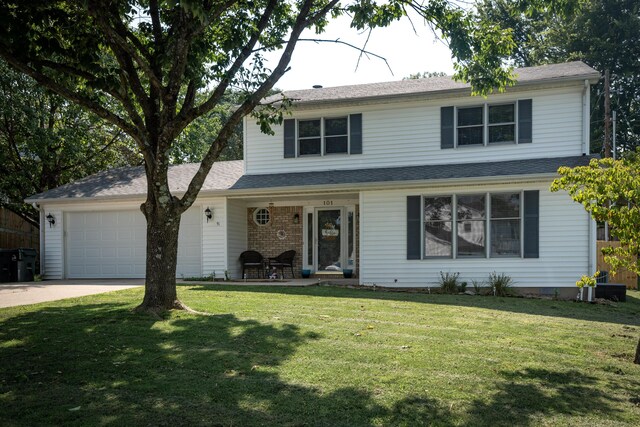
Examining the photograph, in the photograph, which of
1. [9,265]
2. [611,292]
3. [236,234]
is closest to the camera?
[611,292]

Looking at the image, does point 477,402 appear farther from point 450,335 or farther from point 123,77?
point 123,77

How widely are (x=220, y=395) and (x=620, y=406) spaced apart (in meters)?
3.57

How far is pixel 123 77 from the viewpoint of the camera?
354 inches

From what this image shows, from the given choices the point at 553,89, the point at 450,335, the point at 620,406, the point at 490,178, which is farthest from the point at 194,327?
the point at 553,89

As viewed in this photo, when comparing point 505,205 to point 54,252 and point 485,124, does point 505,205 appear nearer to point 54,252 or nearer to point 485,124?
point 485,124

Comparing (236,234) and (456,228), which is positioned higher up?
(456,228)

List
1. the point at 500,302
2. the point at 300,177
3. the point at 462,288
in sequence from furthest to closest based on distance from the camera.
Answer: the point at 300,177 < the point at 462,288 < the point at 500,302

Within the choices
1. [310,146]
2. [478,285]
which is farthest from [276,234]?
[478,285]

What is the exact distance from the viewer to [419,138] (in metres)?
15.4

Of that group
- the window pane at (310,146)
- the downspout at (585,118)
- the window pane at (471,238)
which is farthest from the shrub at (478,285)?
the window pane at (310,146)

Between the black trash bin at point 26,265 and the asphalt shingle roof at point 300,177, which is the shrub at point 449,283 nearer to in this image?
the asphalt shingle roof at point 300,177

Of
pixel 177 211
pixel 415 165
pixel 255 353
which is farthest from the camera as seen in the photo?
pixel 415 165

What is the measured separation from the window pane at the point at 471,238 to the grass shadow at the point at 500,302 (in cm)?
172

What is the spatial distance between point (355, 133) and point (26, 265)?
1103 cm
